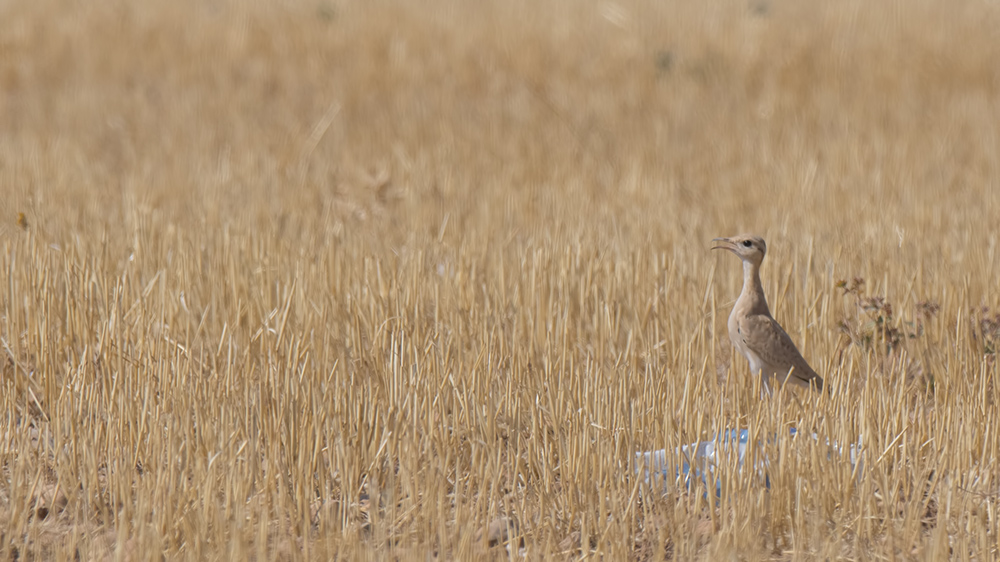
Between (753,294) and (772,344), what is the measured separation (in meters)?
0.24

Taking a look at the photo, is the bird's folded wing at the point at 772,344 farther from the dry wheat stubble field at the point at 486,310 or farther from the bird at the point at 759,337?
the dry wheat stubble field at the point at 486,310

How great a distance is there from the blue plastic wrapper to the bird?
0.41 metres

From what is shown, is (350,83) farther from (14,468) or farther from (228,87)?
(14,468)

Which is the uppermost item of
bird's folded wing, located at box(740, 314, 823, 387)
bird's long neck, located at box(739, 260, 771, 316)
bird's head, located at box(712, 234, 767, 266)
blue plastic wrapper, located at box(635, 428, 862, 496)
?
bird's head, located at box(712, 234, 767, 266)

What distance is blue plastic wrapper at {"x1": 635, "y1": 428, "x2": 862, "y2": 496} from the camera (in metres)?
3.36

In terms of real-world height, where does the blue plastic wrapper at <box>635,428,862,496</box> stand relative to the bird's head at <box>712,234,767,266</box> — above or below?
below

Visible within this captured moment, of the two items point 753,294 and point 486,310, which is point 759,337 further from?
point 486,310

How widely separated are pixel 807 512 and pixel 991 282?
2587mm

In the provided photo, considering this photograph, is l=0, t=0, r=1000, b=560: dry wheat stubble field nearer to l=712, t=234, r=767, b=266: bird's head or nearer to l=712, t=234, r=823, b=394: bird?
l=712, t=234, r=823, b=394: bird

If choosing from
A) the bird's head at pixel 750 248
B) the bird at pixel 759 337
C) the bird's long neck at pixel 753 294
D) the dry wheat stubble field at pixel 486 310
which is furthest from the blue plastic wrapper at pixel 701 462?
the bird's head at pixel 750 248

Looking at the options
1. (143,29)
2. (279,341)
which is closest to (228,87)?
(143,29)

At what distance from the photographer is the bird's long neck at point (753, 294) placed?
4133 millimetres

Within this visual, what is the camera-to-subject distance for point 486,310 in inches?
189

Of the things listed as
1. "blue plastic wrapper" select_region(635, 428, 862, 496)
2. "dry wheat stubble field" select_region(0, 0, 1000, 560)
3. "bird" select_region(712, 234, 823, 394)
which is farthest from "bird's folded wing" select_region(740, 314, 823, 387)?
"blue plastic wrapper" select_region(635, 428, 862, 496)
